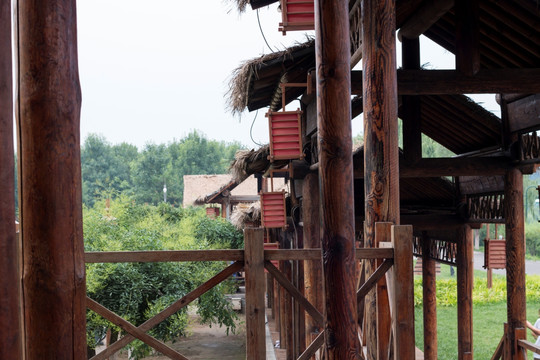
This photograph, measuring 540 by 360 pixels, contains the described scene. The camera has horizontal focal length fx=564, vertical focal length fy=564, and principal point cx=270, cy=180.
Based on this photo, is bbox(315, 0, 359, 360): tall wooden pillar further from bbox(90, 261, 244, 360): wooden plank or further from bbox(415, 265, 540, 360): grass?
bbox(415, 265, 540, 360): grass

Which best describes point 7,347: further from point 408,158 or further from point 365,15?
point 408,158

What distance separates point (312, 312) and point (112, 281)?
672 cm

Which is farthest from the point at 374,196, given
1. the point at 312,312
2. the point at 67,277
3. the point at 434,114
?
the point at 434,114

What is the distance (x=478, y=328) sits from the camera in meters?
15.7

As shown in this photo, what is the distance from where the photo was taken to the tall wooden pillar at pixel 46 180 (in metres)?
1.88

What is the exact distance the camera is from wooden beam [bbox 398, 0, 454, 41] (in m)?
5.03

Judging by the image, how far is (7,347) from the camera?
2068 mm

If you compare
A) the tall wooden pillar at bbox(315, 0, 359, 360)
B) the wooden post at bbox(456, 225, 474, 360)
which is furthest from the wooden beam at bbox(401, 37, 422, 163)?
the tall wooden pillar at bbox(315, 0, 359, 360)

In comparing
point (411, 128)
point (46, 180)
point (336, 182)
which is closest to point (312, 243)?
point (411, 128)

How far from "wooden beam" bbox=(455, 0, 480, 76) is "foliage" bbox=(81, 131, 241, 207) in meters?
45.0

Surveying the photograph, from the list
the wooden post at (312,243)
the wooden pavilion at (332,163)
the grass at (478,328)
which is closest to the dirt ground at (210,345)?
the grass at (478,328)

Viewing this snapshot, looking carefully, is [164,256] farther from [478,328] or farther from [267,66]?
[478,328]

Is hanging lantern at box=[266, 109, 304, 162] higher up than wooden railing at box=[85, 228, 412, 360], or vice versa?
hanging lantern at box=[266, 109, 304, 162]

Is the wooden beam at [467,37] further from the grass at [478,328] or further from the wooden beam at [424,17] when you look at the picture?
the grass at [478,328]
